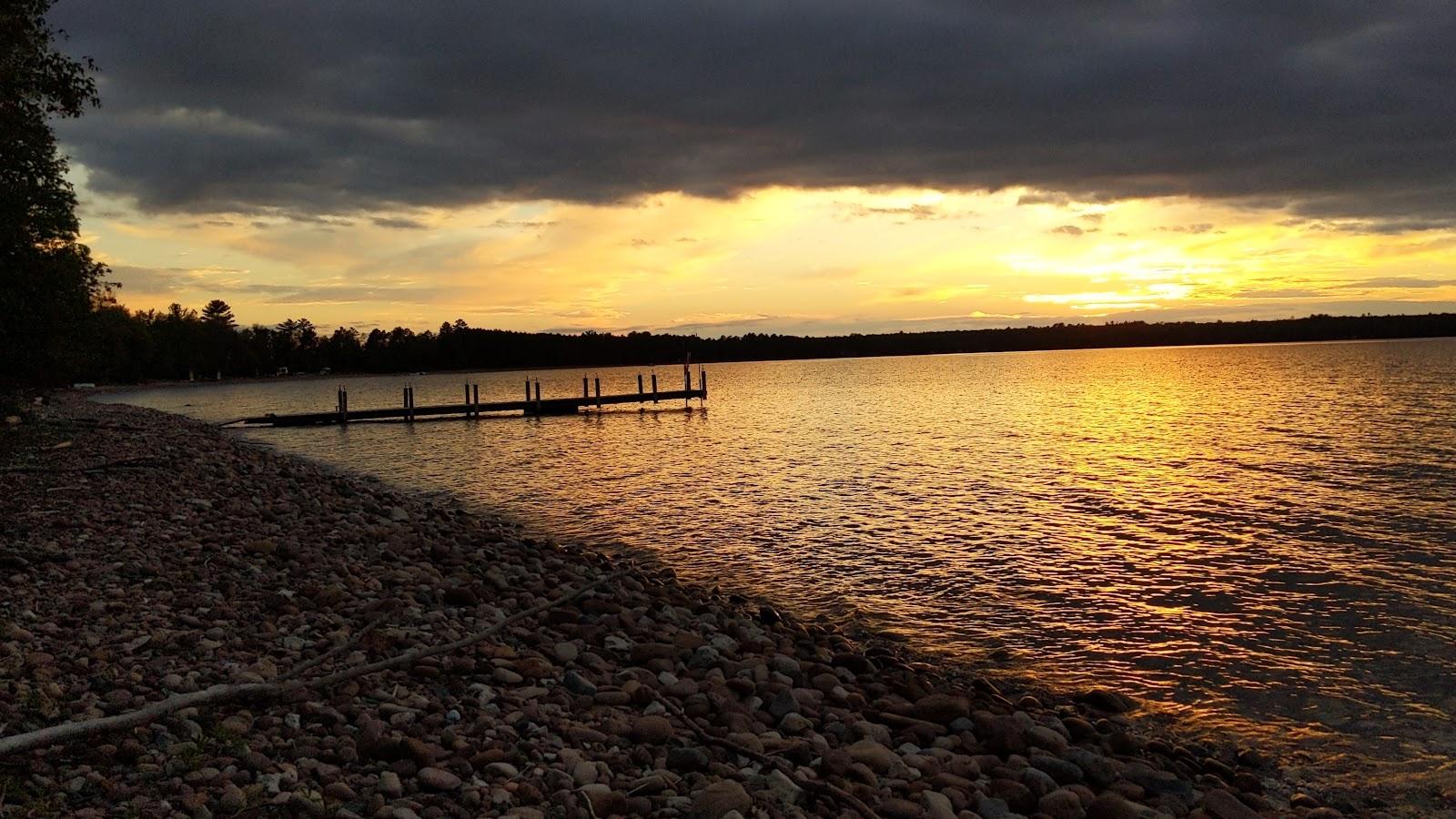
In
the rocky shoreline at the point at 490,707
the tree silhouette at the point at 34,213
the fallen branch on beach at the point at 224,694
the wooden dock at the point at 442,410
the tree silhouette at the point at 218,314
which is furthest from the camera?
the tree silhouette at the point at 218,314

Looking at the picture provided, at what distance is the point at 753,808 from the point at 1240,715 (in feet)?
22.0

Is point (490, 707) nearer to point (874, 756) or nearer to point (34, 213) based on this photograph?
point (874, 756)

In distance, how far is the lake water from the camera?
394 inches

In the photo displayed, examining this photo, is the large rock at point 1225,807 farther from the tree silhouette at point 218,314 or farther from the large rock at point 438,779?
the tree silhouette at point 218,314

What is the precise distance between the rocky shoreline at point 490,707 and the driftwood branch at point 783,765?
22 millimetres

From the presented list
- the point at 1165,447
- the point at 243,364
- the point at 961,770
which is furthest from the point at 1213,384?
the point at 243,364

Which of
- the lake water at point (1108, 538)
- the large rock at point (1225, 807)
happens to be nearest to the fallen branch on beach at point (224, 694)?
the large rock at point (1225, 807)

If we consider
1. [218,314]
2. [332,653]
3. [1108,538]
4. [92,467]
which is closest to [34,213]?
[92,467]

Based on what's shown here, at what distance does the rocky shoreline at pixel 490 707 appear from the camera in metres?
5.31

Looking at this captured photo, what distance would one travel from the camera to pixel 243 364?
177250 mm

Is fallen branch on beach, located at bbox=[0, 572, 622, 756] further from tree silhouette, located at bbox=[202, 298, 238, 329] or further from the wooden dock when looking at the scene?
tree silhouette, located at bbox=[202, 298, 238, 329]

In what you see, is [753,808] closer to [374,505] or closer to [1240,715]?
[1240,715]

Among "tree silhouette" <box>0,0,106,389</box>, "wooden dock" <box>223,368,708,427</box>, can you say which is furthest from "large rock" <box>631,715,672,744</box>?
"wooden dock" <box>223,368,708,427</box>

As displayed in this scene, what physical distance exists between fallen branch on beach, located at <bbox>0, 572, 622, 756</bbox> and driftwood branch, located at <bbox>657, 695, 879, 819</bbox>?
2282mm
